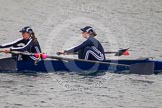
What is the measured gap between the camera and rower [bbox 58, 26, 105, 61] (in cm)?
3281

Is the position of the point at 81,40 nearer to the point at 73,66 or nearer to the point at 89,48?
the point at 89,48

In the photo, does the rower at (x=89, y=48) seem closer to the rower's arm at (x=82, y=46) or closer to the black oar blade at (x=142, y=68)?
the rower's arm at (x=82, y=46)

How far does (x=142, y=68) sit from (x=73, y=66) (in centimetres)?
404

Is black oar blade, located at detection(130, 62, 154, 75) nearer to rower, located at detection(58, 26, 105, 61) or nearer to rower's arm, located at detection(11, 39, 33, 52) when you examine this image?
rower, located at detection(58, 26, 105, 61)

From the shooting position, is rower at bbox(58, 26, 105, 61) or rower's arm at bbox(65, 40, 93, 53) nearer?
rower's arm at bbox(65, 40, 93, 53)

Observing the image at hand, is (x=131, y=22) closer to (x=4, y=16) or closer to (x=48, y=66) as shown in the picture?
(x=4, y=16)

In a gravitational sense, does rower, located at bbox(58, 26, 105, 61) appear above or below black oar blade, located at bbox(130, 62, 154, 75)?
above

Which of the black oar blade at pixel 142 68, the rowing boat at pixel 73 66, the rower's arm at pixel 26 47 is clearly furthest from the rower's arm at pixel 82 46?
the black oar blade at pixel 142 68

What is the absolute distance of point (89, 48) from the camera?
3297cm

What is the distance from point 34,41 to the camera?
33.2 m

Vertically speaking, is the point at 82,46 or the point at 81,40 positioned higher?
the point at 81,40

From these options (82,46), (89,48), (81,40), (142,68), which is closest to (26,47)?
(82,46)

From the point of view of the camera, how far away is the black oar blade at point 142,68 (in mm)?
33000

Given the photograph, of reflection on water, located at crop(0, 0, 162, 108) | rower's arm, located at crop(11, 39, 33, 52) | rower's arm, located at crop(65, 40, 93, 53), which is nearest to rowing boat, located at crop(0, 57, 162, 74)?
reflection on water, located at crop(0, 0, 162, 108)
